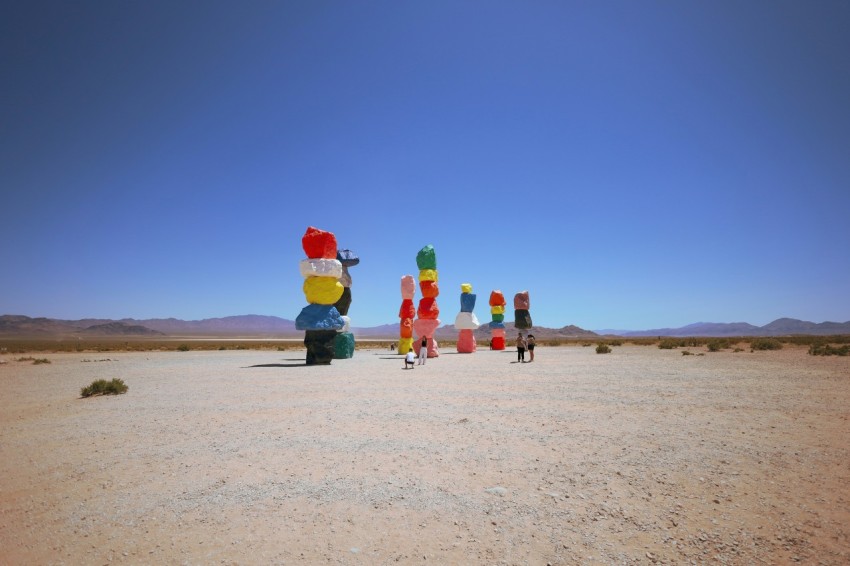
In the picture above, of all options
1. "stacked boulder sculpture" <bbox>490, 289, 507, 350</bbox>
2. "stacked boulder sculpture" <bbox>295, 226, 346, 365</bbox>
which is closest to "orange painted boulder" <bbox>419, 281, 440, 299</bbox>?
"stacked boulder sculpture" <bbox>295, 226, 346, 365</bbox>

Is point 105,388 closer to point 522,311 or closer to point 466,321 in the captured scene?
point 466,321

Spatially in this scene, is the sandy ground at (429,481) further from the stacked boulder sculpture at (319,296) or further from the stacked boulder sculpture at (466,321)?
the stacked boulder sculpture at (466,321)

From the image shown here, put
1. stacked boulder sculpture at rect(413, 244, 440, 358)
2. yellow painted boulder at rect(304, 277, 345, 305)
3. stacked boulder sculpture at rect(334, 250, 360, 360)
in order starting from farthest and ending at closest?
stacked boulder sculpture at rect(413, 244, 440, 358) < stacked boulder sculpture at rect(334, 250, 360, 360) < yellow painted boulder at rect(304, 277, 345, 305)

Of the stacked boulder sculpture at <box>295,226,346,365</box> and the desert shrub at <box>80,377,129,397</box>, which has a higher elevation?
the stacked boulder sculpture at <box>295,226,346,365</box>

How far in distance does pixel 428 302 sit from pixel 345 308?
4.82 m

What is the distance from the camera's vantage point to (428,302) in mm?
24047

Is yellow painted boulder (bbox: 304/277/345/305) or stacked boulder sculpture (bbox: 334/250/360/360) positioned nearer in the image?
yellow painted boulder (bbox: 304/277/345/305)

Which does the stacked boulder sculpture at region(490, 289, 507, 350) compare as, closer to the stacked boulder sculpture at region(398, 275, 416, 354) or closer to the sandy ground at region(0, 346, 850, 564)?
the stacked boulder sculpture at region(398, 275, 416, 354)

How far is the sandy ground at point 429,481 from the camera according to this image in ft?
11.4

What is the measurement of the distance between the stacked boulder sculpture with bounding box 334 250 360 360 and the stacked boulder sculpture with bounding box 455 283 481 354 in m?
7.88

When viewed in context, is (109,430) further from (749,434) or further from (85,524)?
(749,434)

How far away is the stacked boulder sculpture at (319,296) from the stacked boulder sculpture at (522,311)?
1652 cm

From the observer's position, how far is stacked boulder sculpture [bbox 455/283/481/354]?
27.0m

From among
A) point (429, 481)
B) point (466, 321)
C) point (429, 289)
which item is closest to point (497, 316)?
point (466, 321)
